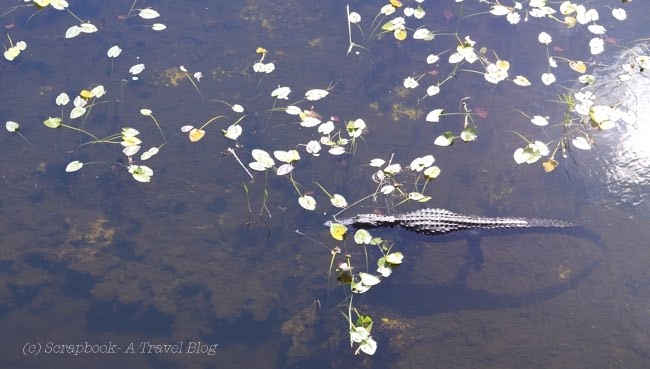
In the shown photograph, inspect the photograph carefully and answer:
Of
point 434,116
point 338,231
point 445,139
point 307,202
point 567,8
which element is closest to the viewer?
point 338,231

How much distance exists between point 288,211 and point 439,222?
1242 mm

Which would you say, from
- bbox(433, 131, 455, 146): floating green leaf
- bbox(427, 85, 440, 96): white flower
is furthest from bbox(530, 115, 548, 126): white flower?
bbox(427, 85, 440, 96): white flower

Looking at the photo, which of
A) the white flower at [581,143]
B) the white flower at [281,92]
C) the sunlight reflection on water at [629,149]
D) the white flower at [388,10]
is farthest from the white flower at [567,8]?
the white flower at [281,92]

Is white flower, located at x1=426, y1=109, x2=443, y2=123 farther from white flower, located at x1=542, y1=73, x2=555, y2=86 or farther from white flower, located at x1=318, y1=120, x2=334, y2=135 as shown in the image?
white flower, located at x1=542, y1=73, x2=555, y2=86

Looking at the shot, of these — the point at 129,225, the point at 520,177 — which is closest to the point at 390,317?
the point at 520,177

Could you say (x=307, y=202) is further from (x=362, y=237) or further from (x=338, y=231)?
(x=362, y=237)

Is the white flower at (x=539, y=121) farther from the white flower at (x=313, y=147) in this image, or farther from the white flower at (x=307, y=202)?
the white flower at (x=307, y=202)

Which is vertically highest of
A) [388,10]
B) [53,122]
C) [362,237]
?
[388,10]

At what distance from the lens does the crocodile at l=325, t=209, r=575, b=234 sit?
4562 millimetres

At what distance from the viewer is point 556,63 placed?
18.2 ft

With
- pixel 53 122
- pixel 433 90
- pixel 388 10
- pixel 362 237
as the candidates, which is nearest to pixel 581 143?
pixel 433 90

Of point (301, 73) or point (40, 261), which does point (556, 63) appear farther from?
point (40, 261)

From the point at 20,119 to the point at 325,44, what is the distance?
301 centimetres

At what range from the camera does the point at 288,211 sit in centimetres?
465
